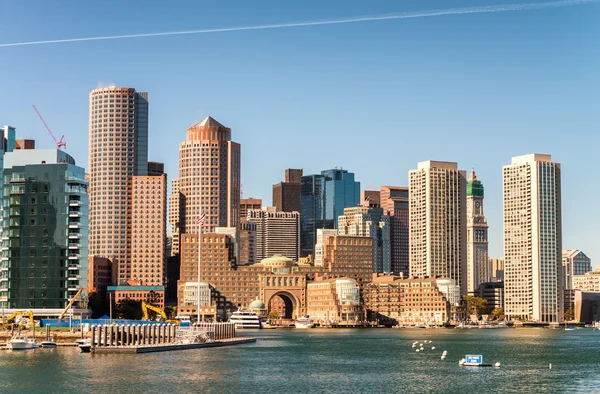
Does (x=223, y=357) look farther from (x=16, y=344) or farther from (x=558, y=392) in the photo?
(x=558, y=392)

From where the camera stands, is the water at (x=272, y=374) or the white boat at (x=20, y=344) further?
the white boat at (x=20, y=344)

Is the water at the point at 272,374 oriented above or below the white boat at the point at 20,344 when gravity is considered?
below

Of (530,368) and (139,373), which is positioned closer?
(139,373)

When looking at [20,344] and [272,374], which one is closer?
[272,374]

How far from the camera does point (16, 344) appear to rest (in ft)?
632

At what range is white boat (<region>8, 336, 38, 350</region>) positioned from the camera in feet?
632

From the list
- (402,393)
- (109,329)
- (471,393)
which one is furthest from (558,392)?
(109,329)

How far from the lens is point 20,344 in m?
193

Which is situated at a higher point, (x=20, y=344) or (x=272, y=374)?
(x=20, y=344)

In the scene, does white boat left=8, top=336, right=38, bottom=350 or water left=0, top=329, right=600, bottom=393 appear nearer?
water left=0, top=329, right=600, bottom=393

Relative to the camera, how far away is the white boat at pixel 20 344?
632 ft

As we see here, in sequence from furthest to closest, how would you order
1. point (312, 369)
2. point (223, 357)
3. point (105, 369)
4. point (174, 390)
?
point (223, 357) → point (312, 369) → point (105, 369) → point (174, 390)

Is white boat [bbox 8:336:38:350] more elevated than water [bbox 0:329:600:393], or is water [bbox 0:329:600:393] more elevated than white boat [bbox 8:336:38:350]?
white boat [bbox 8:336:38:350]

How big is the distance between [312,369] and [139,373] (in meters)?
30.5
